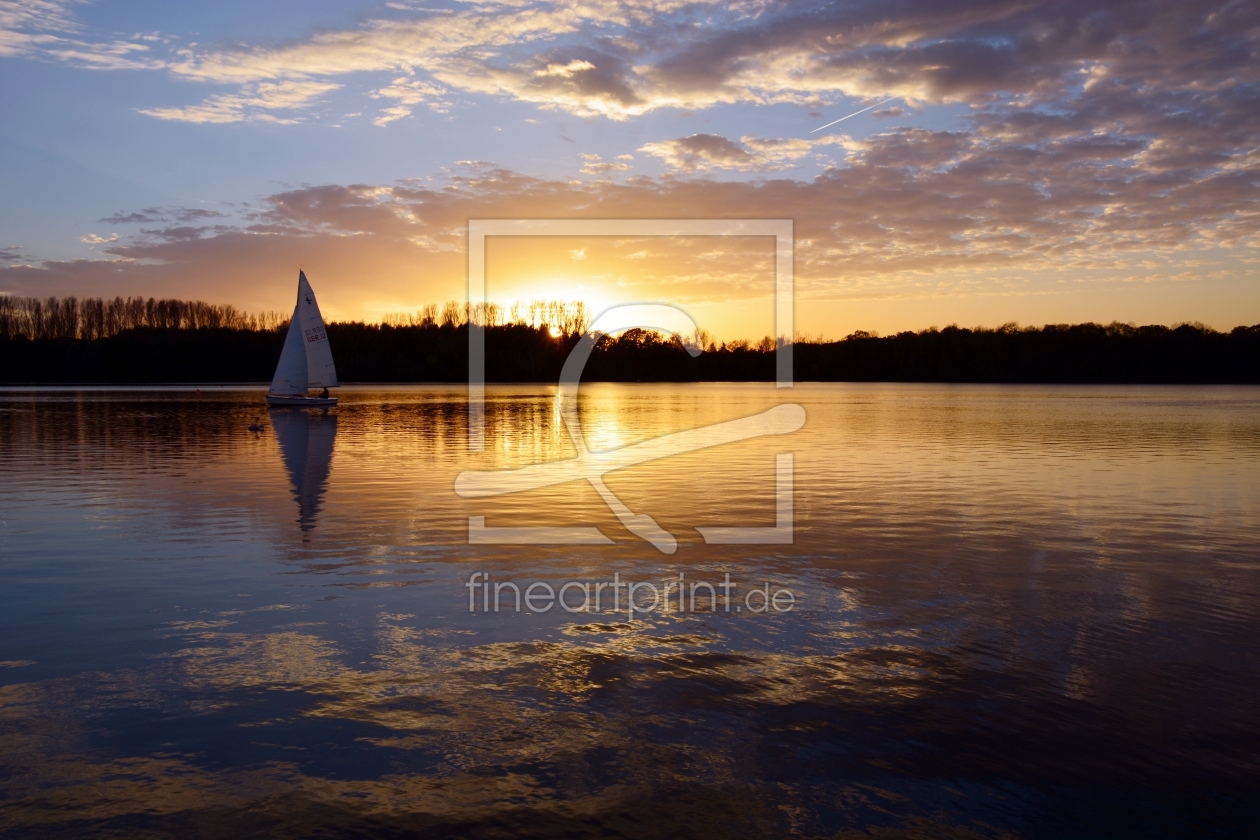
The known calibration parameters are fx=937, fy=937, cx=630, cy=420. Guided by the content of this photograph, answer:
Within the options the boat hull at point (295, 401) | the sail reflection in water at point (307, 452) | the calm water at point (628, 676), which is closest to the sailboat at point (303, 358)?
the boat hull at point (295, 401)

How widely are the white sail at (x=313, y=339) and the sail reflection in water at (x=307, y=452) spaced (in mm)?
2594

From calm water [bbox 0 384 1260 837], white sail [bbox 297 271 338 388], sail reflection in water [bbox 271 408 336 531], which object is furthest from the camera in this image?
white sail [bbox 297 271 338 388]

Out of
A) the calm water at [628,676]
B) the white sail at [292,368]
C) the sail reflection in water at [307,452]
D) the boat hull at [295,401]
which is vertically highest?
the white sail at [292,368]

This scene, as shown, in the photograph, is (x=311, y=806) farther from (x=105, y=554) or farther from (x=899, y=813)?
(x=105, y=554)

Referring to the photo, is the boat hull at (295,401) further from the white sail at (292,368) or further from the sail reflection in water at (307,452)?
the sail reflection in water at (307,452)

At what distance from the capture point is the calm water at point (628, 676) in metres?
6.30

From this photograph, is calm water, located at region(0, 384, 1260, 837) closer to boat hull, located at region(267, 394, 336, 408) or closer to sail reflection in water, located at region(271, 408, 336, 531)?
sail reflection in water, located at region(271, 408, 336, 531)

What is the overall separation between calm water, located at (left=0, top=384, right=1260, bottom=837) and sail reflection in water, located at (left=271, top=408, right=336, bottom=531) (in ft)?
2.84

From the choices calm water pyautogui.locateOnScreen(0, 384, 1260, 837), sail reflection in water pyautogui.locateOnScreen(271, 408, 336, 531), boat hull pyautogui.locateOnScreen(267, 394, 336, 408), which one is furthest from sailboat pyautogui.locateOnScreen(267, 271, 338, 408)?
calm water pyautogui.locateOnScreen(0, 384, 1260, 837)

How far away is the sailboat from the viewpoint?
58750 mm

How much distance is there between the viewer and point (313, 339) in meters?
60.1

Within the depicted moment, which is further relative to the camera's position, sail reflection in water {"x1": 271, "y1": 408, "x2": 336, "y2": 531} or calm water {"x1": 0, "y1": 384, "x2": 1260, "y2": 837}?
sail reflection in water {"x1": 271, "y1": 408, "x2": 336, "y2": 531}

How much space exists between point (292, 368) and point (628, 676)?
55.9 meters

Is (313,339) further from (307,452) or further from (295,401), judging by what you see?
(307,452)
